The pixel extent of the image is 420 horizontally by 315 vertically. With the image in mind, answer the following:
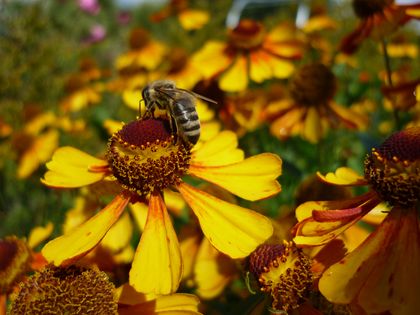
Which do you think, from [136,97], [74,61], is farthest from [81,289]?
[74,61]

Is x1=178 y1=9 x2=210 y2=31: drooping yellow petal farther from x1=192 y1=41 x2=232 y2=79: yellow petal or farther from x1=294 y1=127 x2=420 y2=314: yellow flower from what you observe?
x1=294 y1=127 x2=420 y2=314: yellow flower

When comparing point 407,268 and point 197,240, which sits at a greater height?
point 407,268

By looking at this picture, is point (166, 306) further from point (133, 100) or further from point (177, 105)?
point (133, 100)

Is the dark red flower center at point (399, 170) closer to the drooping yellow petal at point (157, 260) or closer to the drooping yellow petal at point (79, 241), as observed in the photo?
the drooping yellow petal at point (157, 260)

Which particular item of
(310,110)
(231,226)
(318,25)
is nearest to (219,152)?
(231,226)

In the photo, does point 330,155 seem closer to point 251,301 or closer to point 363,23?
point 363,23

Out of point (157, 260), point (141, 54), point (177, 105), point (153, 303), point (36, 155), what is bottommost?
point (36, 155)
